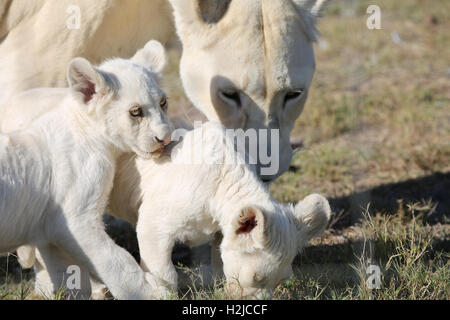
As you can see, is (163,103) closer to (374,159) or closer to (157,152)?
(157,152)

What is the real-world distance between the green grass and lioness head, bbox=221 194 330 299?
17cm

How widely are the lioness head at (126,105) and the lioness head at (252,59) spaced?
2.52ft

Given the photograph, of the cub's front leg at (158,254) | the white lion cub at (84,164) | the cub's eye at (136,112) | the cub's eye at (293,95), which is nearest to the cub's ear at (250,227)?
the cub's front leg at (158,254)

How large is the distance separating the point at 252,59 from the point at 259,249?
1466 mm

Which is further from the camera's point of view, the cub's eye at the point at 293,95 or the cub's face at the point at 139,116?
the cub's eye at the point at 293,95

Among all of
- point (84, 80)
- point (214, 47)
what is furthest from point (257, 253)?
point (214, 47)

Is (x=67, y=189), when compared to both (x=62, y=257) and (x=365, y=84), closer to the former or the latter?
(x=62, y=257)

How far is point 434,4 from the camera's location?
1204 cm

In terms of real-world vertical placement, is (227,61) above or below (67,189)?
above

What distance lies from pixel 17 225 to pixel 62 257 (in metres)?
0.43

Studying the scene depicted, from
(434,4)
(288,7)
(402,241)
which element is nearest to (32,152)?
(288,7)

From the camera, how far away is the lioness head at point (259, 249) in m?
3.10

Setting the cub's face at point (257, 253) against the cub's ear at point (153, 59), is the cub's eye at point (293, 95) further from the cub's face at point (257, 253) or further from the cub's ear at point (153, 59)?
the cub's face at point (257, 253)

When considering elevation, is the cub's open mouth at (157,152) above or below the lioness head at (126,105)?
below
